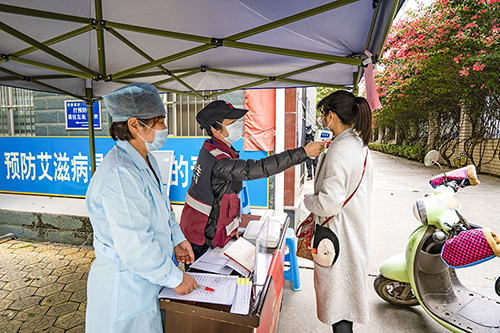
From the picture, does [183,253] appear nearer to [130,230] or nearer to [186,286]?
[186,286]

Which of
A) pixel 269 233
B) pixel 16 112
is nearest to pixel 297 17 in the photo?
pixel 269 233

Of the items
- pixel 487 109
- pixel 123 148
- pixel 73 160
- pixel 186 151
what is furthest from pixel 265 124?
pixel 487 109

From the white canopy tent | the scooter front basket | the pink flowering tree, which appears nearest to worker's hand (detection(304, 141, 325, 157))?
the white canopy tent

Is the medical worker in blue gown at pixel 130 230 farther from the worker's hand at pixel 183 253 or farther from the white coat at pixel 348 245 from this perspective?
the white coat at pixel 348 245

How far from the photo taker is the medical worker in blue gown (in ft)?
4.04

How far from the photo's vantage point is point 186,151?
209 inches

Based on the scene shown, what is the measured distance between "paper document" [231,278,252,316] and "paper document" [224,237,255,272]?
0.50 ft

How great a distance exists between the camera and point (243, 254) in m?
1.70

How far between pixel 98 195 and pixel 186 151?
161 inches

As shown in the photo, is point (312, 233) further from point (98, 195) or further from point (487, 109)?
point (487, 109)

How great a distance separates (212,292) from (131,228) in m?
0.49

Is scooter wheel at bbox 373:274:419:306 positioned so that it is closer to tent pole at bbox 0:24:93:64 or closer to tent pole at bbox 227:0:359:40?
tent pole at bbox 227:0:359:40

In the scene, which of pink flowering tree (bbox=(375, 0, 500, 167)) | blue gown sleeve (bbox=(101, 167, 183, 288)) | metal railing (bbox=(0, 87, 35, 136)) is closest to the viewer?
blue gown sleeve (bbox=(101, 167, 183, 288))

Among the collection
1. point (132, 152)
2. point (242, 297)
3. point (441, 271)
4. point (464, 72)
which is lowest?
point (441, 271)
